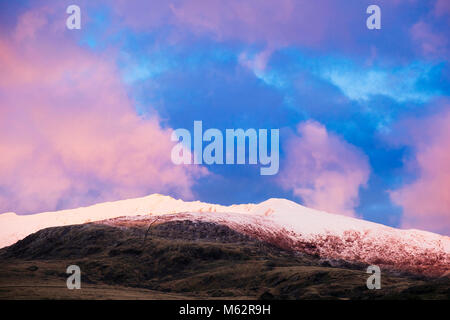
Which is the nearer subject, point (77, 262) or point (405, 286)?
point (405, 286)

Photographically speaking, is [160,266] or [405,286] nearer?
[405,286]
